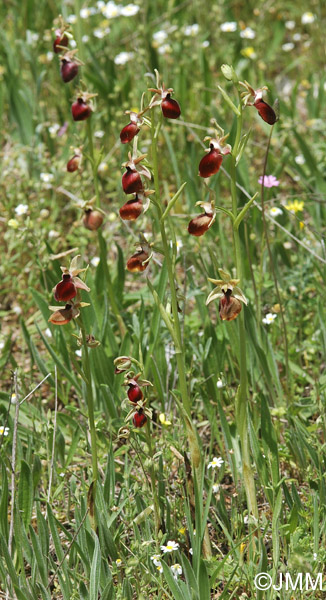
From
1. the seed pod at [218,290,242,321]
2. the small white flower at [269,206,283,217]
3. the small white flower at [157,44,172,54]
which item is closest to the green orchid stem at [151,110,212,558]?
the seed pod at [218,290,242,321]

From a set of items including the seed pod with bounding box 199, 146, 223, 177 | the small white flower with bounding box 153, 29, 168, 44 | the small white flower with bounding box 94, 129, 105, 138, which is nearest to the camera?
the seed pod with bounding box 199, 146, 223, 177

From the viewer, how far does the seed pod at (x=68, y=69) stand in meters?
2.41

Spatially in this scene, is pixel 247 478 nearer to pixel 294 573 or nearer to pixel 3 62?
pixel 294 573

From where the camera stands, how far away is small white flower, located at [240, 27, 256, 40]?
14.6 feet

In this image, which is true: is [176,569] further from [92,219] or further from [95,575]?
[92,219]

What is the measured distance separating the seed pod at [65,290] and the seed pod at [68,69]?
1005mm

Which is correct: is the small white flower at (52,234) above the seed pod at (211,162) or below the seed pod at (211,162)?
below

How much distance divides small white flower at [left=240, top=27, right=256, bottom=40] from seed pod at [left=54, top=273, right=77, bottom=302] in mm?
3269

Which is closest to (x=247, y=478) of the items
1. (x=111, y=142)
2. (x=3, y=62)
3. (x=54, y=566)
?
(x=54, y=566)

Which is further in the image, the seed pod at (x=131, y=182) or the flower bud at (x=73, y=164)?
the flower bud at (x=73, y=164)

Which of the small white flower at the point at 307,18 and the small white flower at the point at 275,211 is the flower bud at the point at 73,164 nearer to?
the small white flower at the point at 275,211

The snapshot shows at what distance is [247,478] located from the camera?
5.86 feet

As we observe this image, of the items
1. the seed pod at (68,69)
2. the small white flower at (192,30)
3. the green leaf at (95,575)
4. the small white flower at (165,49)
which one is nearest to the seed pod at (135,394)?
the green leaf at (95,575)

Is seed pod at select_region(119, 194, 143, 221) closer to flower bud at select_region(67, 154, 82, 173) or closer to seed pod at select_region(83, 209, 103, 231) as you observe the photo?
seed pod at select_region(83, 209, 103, 231)
